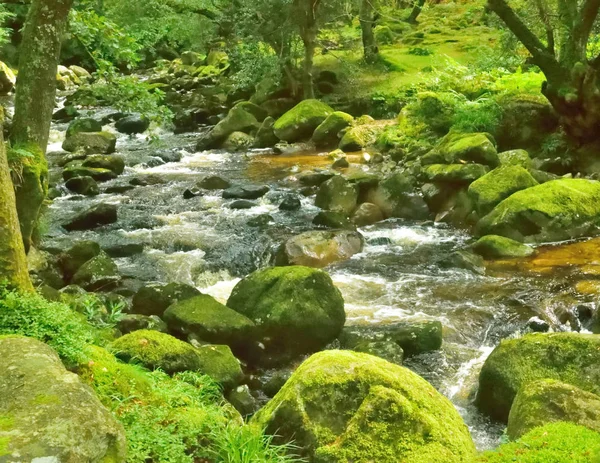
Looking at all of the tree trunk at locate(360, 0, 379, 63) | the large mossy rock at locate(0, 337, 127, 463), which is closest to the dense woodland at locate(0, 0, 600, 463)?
the large mossy rock at locate(0, 337, 127, 463)

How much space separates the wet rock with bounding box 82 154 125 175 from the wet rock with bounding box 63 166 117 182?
23 centimetres

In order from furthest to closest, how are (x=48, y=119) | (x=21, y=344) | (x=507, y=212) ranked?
(x=507, y=212) → (x=48, y=119) → (x=21, y=344)

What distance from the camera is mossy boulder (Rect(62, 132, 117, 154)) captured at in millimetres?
18875

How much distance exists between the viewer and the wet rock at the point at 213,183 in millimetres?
15430

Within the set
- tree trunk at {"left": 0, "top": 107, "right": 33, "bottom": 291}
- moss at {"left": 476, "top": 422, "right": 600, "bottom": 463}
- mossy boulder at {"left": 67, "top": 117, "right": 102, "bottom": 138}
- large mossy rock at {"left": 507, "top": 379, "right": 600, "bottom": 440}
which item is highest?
tree trunk at {"left": 0, "top": 107, "right": 33, "bottom": 291}

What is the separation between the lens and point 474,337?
8.09m

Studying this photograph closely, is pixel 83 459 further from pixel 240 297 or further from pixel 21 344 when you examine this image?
pixel 240 297

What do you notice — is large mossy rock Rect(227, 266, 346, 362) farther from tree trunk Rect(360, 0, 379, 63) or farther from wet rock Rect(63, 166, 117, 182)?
tree trunk Rect(360, 0, 379, 63)

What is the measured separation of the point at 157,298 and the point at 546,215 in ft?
21.6

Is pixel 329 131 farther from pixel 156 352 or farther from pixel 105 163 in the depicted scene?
pixel 156 352

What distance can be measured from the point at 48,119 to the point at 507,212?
745 cm

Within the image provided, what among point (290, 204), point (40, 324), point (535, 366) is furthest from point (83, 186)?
point (535, 366)

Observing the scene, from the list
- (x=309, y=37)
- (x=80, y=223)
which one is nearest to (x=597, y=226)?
(x=80, y=223)

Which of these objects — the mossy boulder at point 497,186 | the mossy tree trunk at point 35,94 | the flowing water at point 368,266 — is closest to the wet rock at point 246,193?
the flowing water at point 368,266
